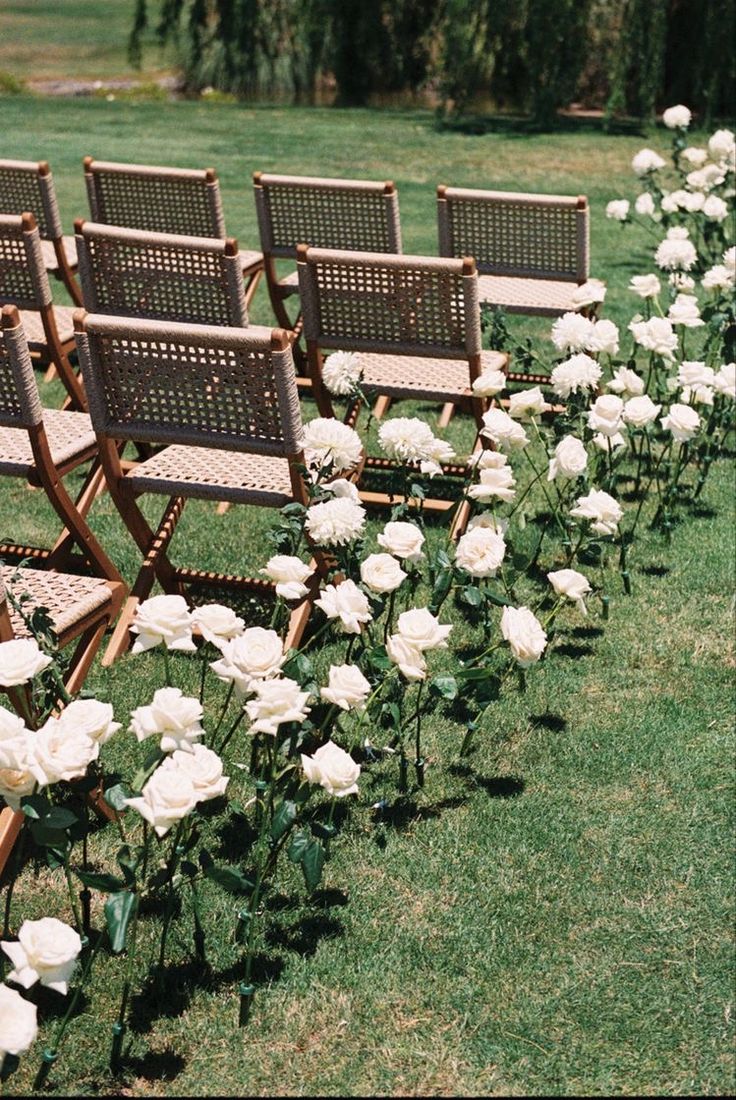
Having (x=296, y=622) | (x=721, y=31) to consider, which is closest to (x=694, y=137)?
(x=721, y=31)

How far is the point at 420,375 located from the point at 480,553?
2.11 metres

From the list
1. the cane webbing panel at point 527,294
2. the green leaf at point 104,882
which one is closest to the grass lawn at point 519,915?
the green leaf at point 104,882

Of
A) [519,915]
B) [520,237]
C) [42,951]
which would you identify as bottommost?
[519,915]

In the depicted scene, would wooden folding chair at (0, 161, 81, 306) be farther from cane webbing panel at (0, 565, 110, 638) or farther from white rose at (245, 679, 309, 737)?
white rose at (245, 679, 309, 737)

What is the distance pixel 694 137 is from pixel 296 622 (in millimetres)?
13022

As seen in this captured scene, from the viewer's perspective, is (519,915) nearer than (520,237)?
Yes

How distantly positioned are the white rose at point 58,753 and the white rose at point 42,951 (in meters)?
0.28

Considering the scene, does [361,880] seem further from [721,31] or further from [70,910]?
[721,31]

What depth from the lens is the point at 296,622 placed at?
4719 mm

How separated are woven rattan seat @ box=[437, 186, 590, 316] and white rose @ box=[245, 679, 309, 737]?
12.7 feet

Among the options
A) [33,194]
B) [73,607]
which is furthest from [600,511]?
[33,194]

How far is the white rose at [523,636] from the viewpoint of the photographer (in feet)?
12.5

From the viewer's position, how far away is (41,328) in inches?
253

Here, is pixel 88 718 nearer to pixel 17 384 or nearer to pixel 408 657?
pixel 408 657
